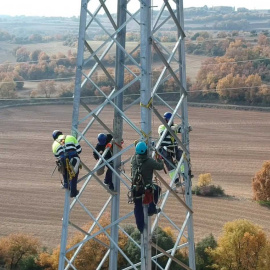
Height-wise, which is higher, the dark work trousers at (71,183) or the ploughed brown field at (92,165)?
the dark work trousers at (71,183)

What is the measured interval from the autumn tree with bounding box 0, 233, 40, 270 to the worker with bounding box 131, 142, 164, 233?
14.0m

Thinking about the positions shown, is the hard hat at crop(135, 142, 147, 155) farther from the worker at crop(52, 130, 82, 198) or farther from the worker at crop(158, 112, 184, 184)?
the worker at crop(158, 112, 184, 184)

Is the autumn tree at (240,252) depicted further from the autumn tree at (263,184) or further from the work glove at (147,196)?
the work glove at (147,196)

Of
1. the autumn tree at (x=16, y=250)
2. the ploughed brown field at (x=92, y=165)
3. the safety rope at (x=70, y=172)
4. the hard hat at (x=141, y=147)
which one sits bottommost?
the ploughed brown field at (x=92, y=165)

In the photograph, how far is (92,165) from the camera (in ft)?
143

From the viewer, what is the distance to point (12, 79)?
7706cm

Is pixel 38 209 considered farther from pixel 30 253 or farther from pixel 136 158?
pixel 136 158

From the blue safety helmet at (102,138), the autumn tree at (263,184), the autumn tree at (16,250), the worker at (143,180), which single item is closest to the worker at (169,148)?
the blue safety helmet at (102,138)

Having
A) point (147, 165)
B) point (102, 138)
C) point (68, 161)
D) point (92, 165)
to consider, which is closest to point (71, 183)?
point (68, 161)

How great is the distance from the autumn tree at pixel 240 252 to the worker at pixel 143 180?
1300cm

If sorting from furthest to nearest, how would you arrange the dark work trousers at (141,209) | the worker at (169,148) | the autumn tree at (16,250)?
the autumn tree at (16,250) → the worker at (169,148) → the dark work trousers at (141,209)

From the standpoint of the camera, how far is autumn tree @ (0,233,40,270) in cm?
2292

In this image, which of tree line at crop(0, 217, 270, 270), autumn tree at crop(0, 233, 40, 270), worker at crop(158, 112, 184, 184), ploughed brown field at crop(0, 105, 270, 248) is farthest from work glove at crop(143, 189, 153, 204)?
ploughed brown field at crop(0, 105, 270, 248)

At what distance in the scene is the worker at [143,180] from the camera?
9.37 metres
